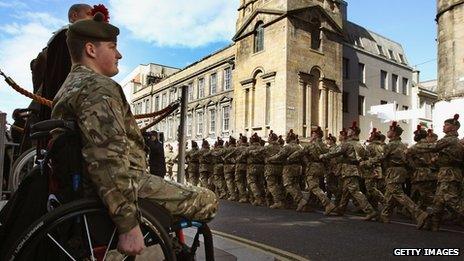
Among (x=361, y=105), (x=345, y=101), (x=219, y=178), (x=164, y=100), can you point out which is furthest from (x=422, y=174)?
(x=164, y=100)

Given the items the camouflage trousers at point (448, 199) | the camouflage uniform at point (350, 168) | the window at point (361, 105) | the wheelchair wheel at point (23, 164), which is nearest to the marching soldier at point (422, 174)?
the camouflage trousers at point (448, 199)

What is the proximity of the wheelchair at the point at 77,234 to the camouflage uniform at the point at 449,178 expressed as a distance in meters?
7.71

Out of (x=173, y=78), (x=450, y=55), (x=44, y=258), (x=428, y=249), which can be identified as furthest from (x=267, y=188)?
(x=173, y=78)

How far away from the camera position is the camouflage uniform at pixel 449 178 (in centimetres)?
870

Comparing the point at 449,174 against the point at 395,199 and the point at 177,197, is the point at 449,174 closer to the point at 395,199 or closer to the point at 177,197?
the point at 395,199

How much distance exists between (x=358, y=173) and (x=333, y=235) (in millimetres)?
3355

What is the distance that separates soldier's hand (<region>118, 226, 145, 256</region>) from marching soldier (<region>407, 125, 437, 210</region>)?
884cm

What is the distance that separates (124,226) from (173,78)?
47.4m

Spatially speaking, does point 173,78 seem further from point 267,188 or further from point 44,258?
point 44,258

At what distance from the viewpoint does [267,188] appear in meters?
13.8

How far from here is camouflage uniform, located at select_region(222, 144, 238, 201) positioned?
52.0ft

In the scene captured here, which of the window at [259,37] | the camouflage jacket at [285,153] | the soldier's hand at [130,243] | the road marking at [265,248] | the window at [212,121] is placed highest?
the window at [259,37]

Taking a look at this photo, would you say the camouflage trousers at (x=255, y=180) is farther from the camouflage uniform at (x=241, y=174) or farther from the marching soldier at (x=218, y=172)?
the marching soldier at (x=218, y=172)

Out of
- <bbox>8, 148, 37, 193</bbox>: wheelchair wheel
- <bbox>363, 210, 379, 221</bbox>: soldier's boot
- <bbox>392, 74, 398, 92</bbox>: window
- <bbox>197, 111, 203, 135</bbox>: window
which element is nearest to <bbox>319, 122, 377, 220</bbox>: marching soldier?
<bbox>363, 210, 379, 221</bbox>: soldier's boot
